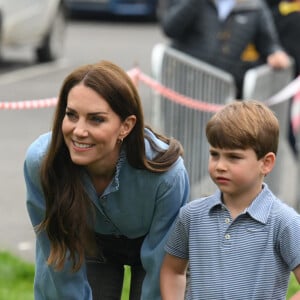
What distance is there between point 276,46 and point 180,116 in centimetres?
92

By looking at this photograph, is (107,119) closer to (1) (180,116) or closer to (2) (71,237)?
(2) (71,237)

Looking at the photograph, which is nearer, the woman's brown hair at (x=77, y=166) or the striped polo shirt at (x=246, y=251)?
the striped polo shirt at (x=246, y=251)

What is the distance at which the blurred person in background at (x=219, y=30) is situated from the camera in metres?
7.76

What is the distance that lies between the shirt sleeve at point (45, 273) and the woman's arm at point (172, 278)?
0.40 meters

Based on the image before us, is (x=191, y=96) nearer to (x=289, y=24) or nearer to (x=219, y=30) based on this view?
(x=219, y=30)

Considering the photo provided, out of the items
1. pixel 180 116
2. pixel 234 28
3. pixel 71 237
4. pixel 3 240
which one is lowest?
pixel 3 240

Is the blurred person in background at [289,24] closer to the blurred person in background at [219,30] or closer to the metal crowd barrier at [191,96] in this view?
the blurred person in background at [219,30]

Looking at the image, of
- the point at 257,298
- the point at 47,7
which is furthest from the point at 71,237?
the point at 47,7

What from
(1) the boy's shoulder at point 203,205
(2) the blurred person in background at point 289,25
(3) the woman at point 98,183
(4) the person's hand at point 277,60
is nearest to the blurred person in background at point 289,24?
(2) the blurred person in background at point 289,25

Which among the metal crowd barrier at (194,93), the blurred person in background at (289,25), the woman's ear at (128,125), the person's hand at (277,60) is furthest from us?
the blurred person in background at (289,25)

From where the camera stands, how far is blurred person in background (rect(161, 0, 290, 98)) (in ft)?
25.5

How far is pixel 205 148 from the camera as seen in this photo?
7.66 metres

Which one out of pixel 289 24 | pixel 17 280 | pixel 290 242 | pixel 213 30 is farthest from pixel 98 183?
pixel 289 24

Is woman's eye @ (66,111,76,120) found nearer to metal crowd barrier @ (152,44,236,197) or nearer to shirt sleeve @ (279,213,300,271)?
shirt sleeve @ (279,213,300,271)
